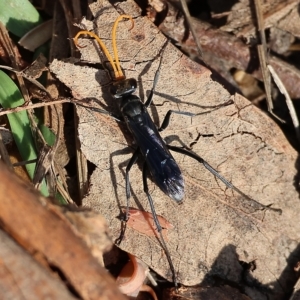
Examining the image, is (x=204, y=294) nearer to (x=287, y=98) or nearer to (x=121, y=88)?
(x=121, y=88)

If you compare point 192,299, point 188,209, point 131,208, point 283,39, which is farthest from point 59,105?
point 283,39

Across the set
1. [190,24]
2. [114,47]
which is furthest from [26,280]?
[190,24]

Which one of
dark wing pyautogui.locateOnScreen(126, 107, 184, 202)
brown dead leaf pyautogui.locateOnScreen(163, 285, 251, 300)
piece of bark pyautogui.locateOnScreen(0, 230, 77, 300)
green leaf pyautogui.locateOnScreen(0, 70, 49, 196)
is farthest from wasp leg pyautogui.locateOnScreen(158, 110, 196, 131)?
piece of bark pyautogui.locateOnScreen(0, 230, 77, 300)

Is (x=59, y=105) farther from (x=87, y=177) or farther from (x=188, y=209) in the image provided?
(x=188, y=209)

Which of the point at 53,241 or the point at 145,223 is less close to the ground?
the point at 53,241

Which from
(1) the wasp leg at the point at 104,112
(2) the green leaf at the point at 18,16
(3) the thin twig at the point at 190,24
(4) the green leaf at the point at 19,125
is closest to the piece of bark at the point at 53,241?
(4) the green leaf at the point at 19,125
